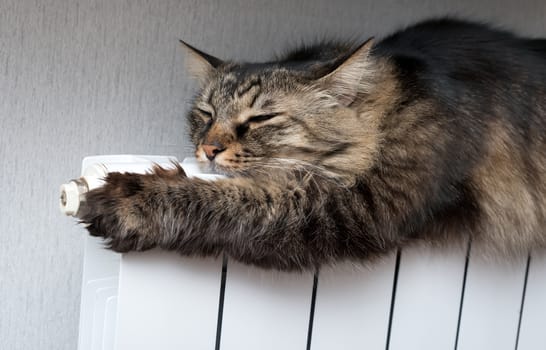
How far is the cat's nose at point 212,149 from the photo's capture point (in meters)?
0.85

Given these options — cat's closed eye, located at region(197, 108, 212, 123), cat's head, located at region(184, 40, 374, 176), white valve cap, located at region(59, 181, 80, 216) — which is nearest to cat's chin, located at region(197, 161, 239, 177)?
cat's head, located at region(184, 40, 374, 176)

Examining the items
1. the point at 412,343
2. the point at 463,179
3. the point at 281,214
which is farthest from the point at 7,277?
the point at 463,179

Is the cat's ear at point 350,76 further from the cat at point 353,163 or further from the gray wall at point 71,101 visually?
the gray wall at point 71,101

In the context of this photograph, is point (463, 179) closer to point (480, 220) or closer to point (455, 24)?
point (480, 220)

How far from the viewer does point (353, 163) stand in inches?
34.3

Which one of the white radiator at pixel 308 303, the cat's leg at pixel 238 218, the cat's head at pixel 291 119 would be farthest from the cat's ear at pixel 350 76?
the white radiator at pixel 308 303

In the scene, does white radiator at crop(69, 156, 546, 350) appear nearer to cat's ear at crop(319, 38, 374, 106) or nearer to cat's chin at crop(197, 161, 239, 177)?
cat's chin at crop(197, 161, 239, 177)

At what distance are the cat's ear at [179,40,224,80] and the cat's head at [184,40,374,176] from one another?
0.10 m

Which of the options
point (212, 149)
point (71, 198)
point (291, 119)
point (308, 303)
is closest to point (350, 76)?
point (291, 119)

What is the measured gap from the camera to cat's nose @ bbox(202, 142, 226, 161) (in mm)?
854

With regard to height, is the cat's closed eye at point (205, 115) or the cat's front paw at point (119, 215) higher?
the cat's closed eye at point (205, 115)

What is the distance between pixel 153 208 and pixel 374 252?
1.10 ft

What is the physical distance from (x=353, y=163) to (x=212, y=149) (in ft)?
0.75

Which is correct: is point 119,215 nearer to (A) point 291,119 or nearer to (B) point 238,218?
(B) point 238,218
